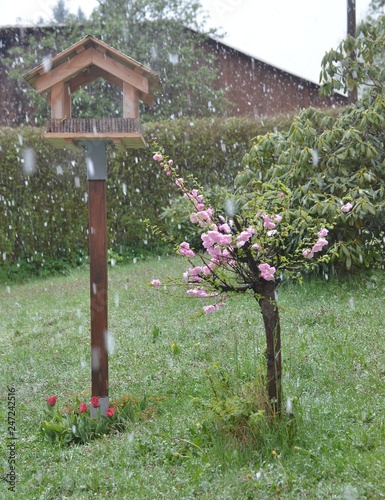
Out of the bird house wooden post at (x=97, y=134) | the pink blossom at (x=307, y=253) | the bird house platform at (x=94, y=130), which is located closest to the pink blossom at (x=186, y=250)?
the pink blossom at (x=307, y=253)

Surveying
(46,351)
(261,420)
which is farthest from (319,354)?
(46,351)

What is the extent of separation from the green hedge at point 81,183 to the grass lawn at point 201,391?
14.1 ft

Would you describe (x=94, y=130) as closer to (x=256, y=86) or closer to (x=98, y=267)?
(x=98, y=267)

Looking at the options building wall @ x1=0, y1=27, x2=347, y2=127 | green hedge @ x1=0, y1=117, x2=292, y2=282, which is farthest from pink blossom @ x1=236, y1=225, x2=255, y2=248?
building wall @ x1=0, y1=27, x2=347, y2=127

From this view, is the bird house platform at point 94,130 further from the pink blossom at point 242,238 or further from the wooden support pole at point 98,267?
the pink blossom at point 242,238

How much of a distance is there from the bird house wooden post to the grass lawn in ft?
2.28

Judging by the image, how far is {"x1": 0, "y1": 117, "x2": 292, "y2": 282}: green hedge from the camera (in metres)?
13.1

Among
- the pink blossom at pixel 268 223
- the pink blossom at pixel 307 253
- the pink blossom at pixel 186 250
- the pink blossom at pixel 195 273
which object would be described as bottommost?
the pink blossom at pixel 195 273

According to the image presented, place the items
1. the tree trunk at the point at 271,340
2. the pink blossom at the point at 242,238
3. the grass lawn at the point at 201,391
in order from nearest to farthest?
the grass lawn at the point at 201,391 < the pink blossom at the point at 242,238 < the tree trunk at the point at 271,340

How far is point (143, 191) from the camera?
13867 mm

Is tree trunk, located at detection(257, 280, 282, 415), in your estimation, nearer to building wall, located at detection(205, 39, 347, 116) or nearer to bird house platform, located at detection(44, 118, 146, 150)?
bird house platform, located at detection(44, 118, 146, 150)

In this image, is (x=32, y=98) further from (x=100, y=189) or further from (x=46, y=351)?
(x=100, y=189)

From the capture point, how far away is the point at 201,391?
518 cm

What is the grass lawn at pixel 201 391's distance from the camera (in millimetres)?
3850
